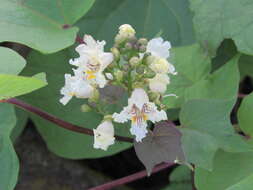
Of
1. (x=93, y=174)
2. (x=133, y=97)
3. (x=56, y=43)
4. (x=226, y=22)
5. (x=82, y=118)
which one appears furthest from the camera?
(x=93, y=174)

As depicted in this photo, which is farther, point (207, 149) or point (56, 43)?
point (56, 43)

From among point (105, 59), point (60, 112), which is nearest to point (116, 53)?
point (105, 59)

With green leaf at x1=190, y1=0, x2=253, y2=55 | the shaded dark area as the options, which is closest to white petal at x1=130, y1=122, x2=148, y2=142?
green leaf at x1=190, y1=0, x2=253, y2=55

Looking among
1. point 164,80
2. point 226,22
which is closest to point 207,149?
point 164,80

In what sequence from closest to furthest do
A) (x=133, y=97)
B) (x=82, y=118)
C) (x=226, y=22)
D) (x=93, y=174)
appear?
(x=133, y=97) < (x=226, y=22) < (x=82, y=118) < (x=93, y=174)

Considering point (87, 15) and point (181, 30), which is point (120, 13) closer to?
point (87, 15)

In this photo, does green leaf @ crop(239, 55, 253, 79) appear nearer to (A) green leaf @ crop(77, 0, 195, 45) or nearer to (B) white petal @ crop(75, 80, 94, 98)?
(A) green leaf @ crop(77, 0, 195, 45)

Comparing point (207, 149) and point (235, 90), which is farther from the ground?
point (235, 90)

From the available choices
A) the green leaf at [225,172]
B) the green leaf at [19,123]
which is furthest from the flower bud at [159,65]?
the green leaf at [19,123]

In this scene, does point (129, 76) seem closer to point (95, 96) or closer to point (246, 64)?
point (95, 96)
